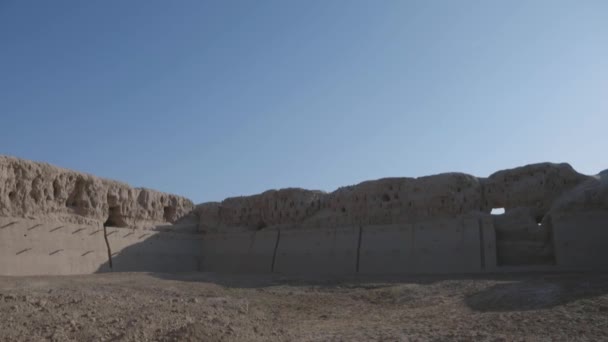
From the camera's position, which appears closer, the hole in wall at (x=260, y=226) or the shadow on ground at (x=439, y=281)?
the shadow on ground at (x=439, y=281)

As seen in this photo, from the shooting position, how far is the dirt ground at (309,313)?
6902mm

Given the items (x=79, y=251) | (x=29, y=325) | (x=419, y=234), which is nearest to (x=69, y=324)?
(x=29, y=325)

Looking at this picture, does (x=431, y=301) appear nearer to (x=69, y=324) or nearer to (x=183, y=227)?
(x=69, y=324)

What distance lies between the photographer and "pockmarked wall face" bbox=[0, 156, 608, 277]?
1499cm

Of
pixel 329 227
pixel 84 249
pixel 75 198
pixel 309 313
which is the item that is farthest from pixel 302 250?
pixel 309 313

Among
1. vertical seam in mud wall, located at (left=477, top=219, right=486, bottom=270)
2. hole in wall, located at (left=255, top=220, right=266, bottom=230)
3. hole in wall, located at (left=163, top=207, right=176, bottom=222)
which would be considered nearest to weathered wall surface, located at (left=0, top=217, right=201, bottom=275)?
hole in wall, located at (left=163, top=207, right=176, bottom=222)

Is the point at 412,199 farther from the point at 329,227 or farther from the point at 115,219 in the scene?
the point at 115,219

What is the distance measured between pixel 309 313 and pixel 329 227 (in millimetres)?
9602

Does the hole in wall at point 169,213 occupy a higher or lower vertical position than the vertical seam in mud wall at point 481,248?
higher

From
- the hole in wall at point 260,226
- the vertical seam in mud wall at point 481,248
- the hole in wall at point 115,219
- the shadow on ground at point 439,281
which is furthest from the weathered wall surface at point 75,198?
the vertical seam in mud wall at point 481,248

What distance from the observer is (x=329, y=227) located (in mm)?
19391

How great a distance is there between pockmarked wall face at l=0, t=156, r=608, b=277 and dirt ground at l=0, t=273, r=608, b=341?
3.73 metres

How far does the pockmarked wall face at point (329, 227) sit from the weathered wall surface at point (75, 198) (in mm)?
38

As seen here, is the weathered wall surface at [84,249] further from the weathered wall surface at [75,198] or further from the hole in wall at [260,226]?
the hole in wall at [260,226]
